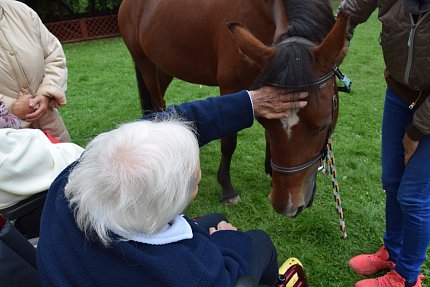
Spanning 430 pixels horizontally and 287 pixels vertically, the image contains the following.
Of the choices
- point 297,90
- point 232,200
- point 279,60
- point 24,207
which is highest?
point 279,60

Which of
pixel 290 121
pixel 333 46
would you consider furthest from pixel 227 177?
pixel 333 46

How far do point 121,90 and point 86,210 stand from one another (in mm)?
5807

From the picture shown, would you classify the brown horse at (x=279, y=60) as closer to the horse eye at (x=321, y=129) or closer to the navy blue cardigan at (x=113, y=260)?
the horse eye at (x=321, y=129)

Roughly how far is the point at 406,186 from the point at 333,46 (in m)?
0.78

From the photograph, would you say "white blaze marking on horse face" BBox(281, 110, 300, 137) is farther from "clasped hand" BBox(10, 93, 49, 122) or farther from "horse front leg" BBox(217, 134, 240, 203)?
"clasped hand" BBox(10, 93, 49, 122)

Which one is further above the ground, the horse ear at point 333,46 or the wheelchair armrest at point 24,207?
the horse ear at point 333,46

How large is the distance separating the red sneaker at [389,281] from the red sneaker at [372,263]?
124 millimetres

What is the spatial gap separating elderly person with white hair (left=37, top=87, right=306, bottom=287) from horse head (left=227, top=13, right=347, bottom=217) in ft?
2.16

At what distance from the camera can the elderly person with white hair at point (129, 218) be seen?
3.54 ft

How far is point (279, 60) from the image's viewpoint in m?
1.70

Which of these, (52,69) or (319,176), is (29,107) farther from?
(319,176)

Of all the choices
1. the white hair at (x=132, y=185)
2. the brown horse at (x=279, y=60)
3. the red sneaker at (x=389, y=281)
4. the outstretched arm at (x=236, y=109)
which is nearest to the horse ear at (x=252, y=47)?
the brown horse at (x=279, y=60)

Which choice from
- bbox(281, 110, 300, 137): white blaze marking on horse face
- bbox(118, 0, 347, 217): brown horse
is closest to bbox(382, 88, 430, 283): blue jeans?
bbox(118, 0, 347, 217): brown horse

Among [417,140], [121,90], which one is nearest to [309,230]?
[417,140]
